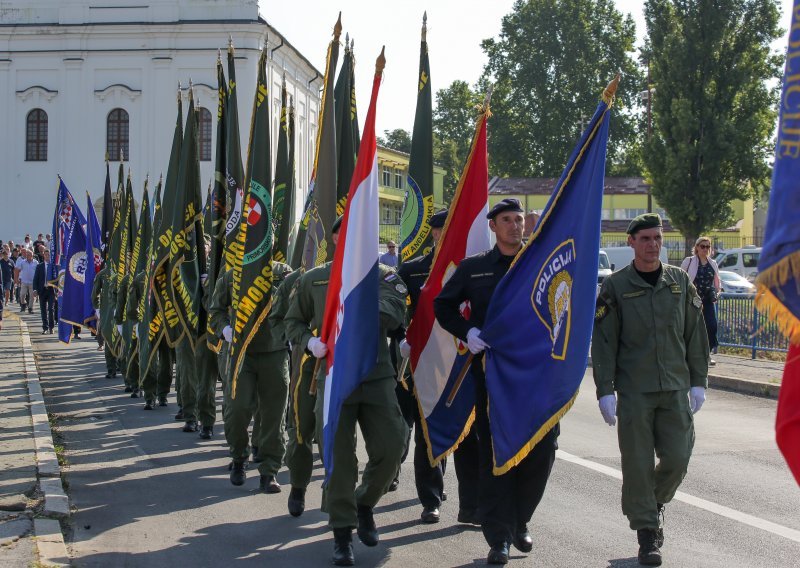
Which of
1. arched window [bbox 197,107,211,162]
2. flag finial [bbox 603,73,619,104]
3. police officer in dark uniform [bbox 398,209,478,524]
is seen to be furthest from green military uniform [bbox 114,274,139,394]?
arched window [bbox 197,107,211,162]

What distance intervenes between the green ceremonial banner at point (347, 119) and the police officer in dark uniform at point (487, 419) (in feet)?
10.3

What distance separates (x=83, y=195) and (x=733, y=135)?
97.7 ft

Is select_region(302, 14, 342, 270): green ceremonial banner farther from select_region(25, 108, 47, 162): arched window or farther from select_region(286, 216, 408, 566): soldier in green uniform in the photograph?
select_region(25, 108, 47, 162): arched window

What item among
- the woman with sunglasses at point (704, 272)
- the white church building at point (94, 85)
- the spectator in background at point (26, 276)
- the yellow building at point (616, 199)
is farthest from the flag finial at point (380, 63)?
the yellow building at point (616, 199)

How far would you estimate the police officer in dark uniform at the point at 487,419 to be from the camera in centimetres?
655

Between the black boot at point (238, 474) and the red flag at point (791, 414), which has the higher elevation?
the red flag at point (791, 414)

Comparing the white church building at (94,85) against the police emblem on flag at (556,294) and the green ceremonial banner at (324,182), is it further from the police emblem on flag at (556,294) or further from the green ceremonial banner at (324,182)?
the police emblem on flag at (556,294)

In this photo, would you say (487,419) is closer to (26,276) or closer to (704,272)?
(704,272)

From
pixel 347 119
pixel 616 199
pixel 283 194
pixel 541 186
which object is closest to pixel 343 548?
pixel 283 194

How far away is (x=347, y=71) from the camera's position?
35.0 feet

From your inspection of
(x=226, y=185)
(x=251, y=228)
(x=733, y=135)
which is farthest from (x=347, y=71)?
(x=733, y=135)

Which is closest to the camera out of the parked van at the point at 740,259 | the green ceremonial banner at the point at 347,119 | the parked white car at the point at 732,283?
the green ceremonial banner at the point at 347,119

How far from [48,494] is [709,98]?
41.1 meters

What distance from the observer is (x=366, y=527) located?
276 inches
